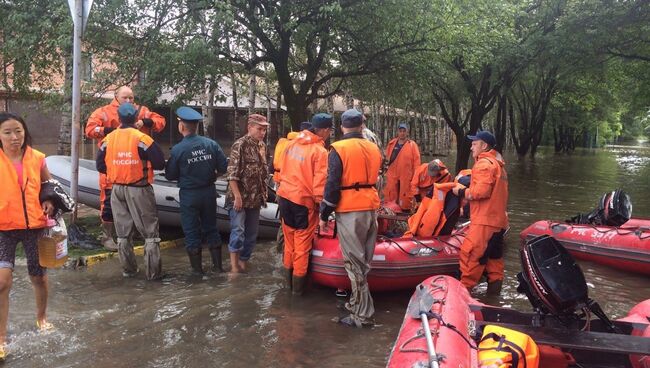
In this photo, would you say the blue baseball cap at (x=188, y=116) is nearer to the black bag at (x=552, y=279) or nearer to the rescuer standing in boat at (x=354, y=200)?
the rescuer standing in boat at (x=354, y=200)

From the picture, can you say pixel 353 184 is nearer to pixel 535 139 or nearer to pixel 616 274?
pixel 616 274

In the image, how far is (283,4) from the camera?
9.32m

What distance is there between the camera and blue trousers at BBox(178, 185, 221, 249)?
5.70m

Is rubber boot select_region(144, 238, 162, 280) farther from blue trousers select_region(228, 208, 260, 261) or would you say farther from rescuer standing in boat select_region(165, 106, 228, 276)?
blue trousers select_region(228, 208, 260, 261)

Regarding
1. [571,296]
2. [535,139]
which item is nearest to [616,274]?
[571,296]

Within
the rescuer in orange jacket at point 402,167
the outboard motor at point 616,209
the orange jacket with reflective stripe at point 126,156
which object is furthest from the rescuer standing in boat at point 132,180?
the outboard motor at point 616,209

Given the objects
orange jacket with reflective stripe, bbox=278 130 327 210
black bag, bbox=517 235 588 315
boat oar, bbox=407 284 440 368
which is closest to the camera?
boat oar, bbox=407 284 440 368

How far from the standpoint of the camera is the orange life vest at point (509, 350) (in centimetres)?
283

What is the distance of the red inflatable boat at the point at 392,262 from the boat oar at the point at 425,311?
1.46 m

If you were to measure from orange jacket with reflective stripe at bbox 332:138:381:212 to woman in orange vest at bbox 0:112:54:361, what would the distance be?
2.33 meters

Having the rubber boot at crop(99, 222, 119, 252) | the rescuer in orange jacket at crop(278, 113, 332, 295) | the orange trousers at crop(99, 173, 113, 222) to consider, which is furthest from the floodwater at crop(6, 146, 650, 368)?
the orange trousers at crop(99, 173, 113, 222)

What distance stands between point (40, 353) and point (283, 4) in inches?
283

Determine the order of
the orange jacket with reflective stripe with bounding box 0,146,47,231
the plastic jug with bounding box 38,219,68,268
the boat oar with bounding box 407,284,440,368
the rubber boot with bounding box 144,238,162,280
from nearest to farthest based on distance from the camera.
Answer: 1. the boat oar with bounding box 407,284,440,368
2. the orange jacket with reflective stripe with bounding box 0,146,47,231
3. the plastic jug with bounding box 38,219,68,268
4. the rubber boot with bounding box 144,238,162,280

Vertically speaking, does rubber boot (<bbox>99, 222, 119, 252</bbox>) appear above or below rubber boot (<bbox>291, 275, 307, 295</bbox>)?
above
